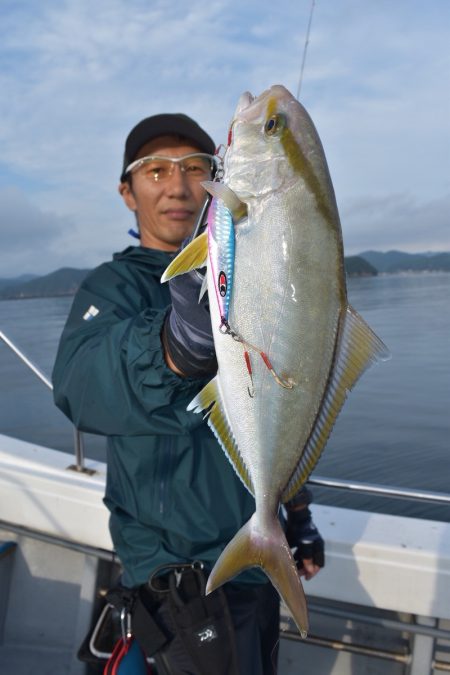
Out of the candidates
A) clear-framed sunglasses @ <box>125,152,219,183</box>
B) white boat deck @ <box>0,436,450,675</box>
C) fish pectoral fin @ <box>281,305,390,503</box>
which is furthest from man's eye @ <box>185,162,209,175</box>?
white boat deck @ <box>0,436,450,675</box>

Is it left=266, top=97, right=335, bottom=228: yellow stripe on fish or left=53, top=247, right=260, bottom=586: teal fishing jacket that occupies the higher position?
left=266, top=97, right=335, bottom=228: yellow stripe on fish

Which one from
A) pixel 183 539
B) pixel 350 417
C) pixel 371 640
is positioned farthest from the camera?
pixel 350 417

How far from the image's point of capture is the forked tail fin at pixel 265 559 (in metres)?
1.48

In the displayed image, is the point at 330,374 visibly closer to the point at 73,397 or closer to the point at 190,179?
the point at 73,397

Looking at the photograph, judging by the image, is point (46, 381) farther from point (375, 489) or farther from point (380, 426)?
point (380, 426)

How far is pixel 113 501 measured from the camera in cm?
222

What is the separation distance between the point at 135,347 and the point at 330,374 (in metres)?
0.57

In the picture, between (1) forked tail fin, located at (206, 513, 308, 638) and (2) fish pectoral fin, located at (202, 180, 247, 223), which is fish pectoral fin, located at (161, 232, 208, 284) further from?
(1) forked tail fin, located at (206, 513, 308, 638)

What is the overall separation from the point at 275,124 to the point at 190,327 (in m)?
0.56

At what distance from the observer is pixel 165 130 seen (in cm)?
252

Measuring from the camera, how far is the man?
159cm

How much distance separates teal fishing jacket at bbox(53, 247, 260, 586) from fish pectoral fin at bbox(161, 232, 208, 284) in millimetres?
244

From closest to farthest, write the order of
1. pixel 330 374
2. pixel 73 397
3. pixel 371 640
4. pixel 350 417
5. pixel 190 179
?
1. pixel 330 374
2. pixel 73 397
3. pixel 190 179
4. pixel 371 640
5. pixel 350 417

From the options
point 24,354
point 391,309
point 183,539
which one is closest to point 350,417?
point 24,354
